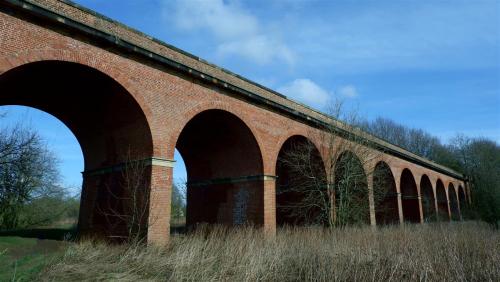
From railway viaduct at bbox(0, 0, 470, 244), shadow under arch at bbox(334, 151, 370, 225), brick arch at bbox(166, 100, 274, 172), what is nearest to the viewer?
railway viaduct at bbox(0, 0, 470, 244)

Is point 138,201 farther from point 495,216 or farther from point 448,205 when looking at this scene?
point 448,205

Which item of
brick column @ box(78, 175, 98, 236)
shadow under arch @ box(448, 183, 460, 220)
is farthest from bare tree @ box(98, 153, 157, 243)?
shadow under arch @ box(448, 183, 460, 220)

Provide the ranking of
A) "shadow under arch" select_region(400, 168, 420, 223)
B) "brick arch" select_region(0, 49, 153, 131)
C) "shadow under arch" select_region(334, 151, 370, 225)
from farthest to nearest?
1. "shadow under arch" select_region(400, 168, 420, 223)
2. "shadow under arch" select_region(334, 151, 370, 225)
3. "brick arch" select_region(0, 49, 153, 131)

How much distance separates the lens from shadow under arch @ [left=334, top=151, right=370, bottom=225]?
15.7 metres

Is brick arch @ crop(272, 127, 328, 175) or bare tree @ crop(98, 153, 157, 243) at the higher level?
brick arch @ crop(272, 127, 328, 175)

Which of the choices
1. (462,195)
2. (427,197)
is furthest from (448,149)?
(427,197)

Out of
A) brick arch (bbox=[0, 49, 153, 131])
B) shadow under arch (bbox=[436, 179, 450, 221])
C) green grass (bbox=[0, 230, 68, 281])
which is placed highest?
brick arch (bbox=[0, 49, 153, 131])

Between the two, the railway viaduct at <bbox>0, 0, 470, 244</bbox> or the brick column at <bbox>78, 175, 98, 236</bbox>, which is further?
the brick column at <bbox>78, 175, 98, 236</bbox>

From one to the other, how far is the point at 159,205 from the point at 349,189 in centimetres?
936

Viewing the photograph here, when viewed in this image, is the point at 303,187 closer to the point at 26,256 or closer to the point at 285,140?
the point at 285,140

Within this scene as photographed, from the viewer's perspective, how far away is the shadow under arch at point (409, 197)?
28.1 meters

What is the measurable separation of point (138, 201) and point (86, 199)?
9.65ft

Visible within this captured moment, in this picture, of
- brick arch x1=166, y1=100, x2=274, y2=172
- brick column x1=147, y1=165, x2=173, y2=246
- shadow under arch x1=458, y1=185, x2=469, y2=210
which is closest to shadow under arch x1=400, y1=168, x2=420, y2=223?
shadow under arch x1=458, y1=185, x2=469, y2=210

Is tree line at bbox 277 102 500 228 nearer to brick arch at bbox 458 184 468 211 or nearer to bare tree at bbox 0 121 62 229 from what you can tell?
bare tree at bbox 0 121 62 229
